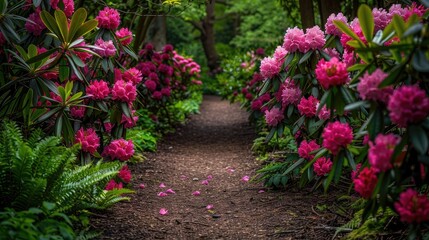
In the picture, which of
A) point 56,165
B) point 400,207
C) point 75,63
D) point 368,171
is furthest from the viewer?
point 75,63

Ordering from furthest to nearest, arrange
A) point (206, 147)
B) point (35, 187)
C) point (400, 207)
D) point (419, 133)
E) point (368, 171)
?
point (206, 147) → point (35, 187) → point (368, 171) → point (400, 207) → point (419, 133)

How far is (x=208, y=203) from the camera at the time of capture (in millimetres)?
3746

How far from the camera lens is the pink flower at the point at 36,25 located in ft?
11.0

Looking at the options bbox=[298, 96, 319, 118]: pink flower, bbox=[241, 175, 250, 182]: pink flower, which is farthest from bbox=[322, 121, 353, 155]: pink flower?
bbox=[241, 175, 250, 182]: pink flower

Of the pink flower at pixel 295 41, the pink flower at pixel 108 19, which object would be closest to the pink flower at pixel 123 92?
the pink flower at pixel 108 19

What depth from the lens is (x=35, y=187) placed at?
2457 mm

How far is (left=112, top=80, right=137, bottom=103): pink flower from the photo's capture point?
3.23 m

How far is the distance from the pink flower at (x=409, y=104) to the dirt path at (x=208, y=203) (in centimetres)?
123

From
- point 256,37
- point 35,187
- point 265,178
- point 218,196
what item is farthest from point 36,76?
point 256,37

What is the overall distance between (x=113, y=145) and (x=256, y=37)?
43.5 feet

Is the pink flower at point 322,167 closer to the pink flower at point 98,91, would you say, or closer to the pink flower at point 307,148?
the pink flower at point 307,148

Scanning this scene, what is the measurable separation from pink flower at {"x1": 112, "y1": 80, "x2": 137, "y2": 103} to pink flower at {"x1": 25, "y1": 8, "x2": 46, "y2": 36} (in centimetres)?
72

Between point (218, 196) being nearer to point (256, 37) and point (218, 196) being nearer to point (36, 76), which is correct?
point (36, 76)

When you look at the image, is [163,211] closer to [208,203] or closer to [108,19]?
[208,203]
